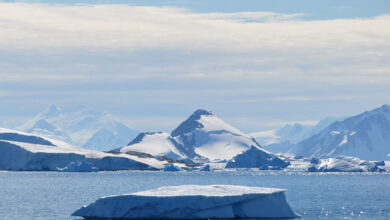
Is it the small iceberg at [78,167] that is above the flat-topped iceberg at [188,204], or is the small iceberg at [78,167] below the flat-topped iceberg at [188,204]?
above

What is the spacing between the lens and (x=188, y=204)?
167 ft

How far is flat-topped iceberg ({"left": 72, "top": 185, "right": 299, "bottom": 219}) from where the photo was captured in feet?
168

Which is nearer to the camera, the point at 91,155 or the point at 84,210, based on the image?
the point at 84,210

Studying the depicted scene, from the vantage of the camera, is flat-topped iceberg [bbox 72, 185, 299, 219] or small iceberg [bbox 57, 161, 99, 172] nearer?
flat-topped iceberg [bbox 72, 185, 299, 219]

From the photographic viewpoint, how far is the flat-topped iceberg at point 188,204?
51062 millimetres

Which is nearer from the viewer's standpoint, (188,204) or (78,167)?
(188,204)

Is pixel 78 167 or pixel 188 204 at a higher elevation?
pixel 78 167

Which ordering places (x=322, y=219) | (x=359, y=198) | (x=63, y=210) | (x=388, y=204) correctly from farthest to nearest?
1. (x=359, y=198)
2. (x=388, y=204)
3. (x=63, y=210)
4. (x=322, y=219)

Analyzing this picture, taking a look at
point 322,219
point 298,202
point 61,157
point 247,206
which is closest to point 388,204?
point 298,202

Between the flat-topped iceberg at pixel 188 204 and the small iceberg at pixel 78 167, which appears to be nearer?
the flat-topped iceberg at pixel 188 204

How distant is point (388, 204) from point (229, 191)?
28.6 m

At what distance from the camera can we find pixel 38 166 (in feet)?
612

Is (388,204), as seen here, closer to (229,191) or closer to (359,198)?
(359,198)

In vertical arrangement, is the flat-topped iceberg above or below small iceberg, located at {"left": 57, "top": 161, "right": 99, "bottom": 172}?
below
